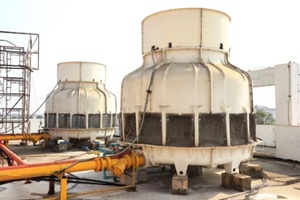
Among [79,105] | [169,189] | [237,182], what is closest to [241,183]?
[237,182]

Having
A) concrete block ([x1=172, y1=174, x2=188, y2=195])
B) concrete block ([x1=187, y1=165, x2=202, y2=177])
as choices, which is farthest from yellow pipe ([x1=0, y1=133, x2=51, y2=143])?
concrete block ([x1=172, y1=174, x2=188, y2=195])

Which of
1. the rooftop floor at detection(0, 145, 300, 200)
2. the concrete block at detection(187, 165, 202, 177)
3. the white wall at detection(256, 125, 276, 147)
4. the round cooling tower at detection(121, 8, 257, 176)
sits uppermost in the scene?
the round cooling tower at detection(121, 8, 257, 176)

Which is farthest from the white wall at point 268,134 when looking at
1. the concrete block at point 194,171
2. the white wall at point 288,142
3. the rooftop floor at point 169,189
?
the concrete block at point 194,171

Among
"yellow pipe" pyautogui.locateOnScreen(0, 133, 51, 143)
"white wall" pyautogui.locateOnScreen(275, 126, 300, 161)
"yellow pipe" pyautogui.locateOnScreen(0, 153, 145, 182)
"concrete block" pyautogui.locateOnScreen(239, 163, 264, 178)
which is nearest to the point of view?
"yellow pipe" pyautogui.locateOnScreen(0, 153, 145, 182)

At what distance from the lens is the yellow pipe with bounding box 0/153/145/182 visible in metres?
5.81

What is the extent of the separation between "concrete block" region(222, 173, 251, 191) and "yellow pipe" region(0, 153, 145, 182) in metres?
2.43

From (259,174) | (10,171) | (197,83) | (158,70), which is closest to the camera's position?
(10,171)

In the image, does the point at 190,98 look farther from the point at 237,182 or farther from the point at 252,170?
the point at 252,170

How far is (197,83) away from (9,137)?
11.3 m

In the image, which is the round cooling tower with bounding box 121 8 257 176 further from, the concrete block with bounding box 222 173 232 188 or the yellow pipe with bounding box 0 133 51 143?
the yellow pipe with bounding box 0 133 51 143

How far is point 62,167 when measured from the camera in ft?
21.1

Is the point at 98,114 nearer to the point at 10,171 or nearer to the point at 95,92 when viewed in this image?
the point at 95,92

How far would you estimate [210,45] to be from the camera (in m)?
8.09

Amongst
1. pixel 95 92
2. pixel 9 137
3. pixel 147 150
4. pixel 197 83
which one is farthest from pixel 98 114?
pixel 197 83
